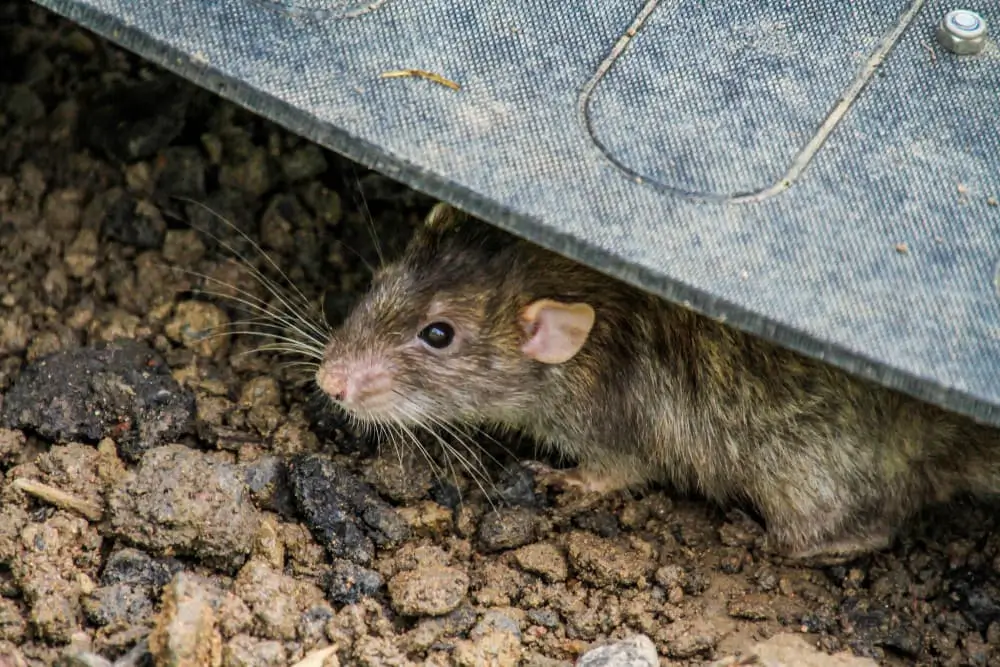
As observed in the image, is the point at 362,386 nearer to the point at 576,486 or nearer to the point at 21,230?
the point at 576,486

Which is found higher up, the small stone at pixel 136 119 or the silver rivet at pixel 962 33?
the silver rivet at pixel 962 33

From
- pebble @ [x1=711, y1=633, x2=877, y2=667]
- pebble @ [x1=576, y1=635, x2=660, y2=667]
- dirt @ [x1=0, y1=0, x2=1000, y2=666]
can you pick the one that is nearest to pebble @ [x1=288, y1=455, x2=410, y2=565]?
dirt @ [x1=0, y1=0, x2=1000, y2=666]

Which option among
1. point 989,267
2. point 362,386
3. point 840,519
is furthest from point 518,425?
point 989,267

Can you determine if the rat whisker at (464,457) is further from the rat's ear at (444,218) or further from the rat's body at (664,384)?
the rat's ear at (444,218)

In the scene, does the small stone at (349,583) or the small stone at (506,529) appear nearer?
the small stone at (349,583)

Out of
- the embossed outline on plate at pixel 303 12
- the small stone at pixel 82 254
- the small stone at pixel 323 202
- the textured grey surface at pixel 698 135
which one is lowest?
the small stone at pixel 82 254

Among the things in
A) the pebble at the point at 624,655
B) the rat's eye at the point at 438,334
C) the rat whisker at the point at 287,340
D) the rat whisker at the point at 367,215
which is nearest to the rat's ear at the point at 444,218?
the rat's eye at the point at 438,334

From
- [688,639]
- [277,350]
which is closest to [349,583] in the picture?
[688,639]
